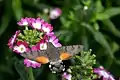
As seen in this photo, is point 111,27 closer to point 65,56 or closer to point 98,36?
point 98,36

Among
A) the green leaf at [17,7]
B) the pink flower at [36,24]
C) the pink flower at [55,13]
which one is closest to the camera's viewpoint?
the pink flower at [36,24]

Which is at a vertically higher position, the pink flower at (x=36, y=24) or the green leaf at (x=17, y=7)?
the green leaf at (x=17, y=7)

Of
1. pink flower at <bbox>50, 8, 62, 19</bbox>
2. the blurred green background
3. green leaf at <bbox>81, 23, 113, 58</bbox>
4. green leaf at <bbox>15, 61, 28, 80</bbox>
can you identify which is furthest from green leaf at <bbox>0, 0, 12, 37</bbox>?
green leaf at <bbox>15, 61, 28, 80</bbox>

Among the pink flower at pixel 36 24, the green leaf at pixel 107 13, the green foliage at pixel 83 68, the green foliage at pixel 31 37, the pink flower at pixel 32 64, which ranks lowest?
the green foliage at pixel 83 68

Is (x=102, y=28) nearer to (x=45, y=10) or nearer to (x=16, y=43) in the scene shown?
(x=45, y=10)

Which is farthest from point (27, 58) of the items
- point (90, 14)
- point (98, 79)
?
point (90, 14)

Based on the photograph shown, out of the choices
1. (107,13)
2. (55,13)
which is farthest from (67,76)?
(55,13)

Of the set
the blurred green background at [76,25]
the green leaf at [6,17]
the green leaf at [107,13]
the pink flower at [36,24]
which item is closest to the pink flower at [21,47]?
the pink flower at [36,24]

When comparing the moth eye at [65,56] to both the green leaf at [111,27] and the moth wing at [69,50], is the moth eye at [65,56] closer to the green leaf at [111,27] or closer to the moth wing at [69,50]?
the moth wing at [69,50]

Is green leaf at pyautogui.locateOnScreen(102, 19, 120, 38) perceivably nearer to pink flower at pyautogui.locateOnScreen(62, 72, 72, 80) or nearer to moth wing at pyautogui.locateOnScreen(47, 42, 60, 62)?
pink flower at pyautogui.locateOnScreen(62, 72, 72, 80)
